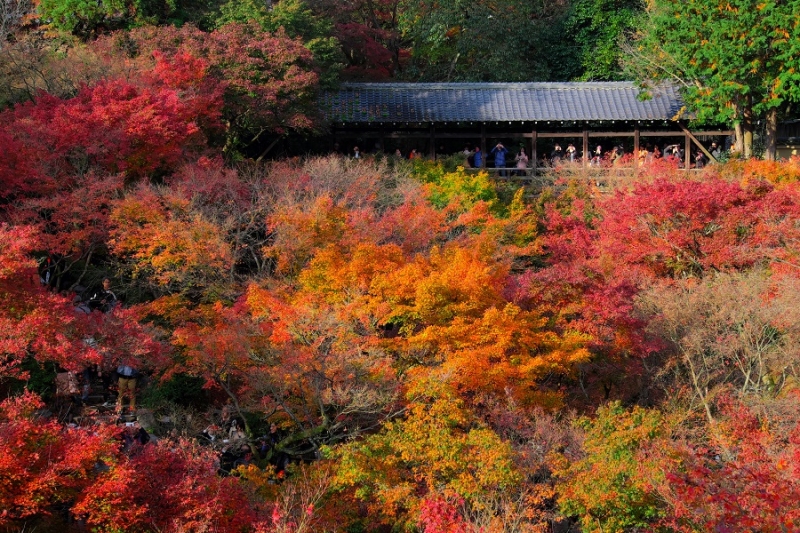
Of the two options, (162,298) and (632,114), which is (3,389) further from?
(632,114)

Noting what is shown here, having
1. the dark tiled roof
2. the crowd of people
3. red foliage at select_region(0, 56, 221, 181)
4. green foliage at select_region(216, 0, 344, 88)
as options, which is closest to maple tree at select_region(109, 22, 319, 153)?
green foliage at select_region(216, 0, 344, 88)

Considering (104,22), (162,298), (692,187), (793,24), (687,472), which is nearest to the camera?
(687,472)

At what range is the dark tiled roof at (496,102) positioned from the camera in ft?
97.8

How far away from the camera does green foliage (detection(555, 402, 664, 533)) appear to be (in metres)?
14.2

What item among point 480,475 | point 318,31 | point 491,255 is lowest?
point 480,475

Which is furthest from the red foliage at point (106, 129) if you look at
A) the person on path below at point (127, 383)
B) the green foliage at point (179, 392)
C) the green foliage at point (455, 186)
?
the green foliage at point (455, 186)

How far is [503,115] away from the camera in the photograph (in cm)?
2997

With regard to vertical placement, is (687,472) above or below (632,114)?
below

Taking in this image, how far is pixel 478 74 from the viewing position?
34.8 meters

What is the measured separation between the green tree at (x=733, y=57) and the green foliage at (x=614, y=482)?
598 inches

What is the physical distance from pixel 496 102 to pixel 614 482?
18250mm

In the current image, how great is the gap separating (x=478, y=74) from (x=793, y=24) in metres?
11.7

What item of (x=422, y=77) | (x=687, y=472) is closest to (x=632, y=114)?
(x=422, y=77)

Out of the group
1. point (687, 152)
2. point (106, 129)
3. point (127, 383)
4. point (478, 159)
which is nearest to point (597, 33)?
point (687, 152)
